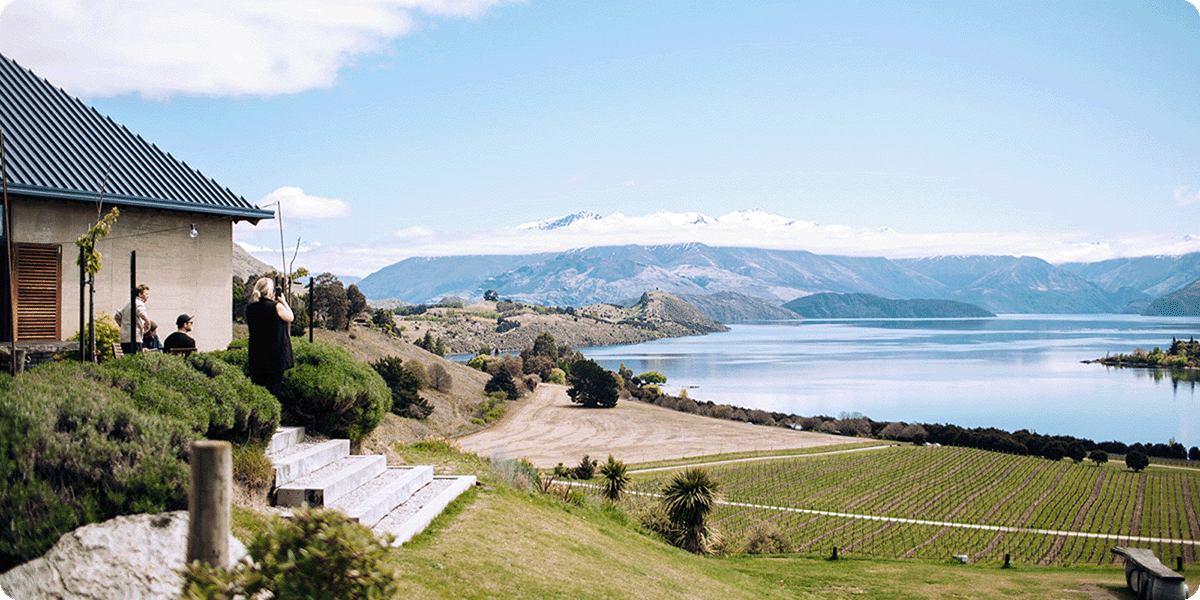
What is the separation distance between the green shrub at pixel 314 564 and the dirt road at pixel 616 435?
140 ft

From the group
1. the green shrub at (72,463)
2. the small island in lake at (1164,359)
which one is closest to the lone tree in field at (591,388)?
the green shrub at (72,463)

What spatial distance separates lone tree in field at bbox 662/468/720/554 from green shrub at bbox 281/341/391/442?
8767mm

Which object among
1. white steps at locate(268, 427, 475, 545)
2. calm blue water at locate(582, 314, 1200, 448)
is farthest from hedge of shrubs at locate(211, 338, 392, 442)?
calm blue water at locate(582, 314, 1200, 448)

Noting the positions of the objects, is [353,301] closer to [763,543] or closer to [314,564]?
[763,543]

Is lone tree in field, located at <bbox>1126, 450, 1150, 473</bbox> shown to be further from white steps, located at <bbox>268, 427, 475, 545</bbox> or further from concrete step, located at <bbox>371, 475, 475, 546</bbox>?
white steps, located at <bbox>268, 427, 475, 545</bbox>

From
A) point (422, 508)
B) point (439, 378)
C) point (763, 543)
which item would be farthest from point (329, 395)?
point (439, 378)

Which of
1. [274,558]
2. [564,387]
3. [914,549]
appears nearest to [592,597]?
[274,558]

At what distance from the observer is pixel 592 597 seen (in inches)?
267

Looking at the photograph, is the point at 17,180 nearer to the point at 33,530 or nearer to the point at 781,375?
the point at 33,530

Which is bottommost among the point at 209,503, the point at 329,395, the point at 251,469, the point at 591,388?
the point at 591,388

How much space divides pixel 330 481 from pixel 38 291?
7539 mm

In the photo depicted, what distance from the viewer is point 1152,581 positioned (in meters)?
14.3

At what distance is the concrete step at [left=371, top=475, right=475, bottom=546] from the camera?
7.14 metres

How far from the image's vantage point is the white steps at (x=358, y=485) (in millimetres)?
7176
